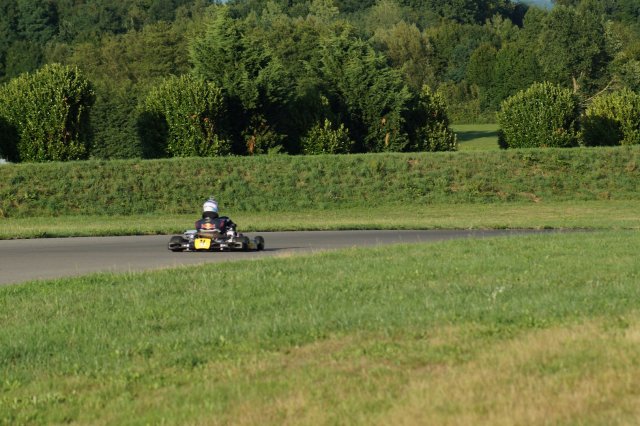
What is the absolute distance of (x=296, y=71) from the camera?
339 ft

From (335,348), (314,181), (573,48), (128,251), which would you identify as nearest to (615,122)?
(314,181)

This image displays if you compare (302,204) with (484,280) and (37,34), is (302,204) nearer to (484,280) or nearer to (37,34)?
(484,280)

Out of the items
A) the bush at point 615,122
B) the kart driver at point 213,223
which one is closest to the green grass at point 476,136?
the bush at point 615,122

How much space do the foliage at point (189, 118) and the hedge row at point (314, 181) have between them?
13.4 ft

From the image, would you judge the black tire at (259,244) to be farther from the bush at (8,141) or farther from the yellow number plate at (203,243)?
the bush at (8,141)

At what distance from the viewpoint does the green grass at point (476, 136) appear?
102 m

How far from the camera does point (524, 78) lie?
117 m

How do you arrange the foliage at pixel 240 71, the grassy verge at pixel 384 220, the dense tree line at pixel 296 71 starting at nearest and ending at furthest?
1. the grassy verge at pixel 384 220
2. the dense tree line at pixel 296 71
3. the foliage at pixel 240 71

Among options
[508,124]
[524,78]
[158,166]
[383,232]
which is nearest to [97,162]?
[158,166]

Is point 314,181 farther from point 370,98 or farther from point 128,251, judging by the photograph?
point 128,251

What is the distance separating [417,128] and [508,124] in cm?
734

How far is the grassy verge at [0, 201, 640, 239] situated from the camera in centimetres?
3566

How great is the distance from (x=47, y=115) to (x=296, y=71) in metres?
52.2

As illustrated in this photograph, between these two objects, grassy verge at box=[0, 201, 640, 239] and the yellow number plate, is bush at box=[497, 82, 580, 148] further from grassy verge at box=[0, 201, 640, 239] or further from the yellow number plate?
the yellow number plate
